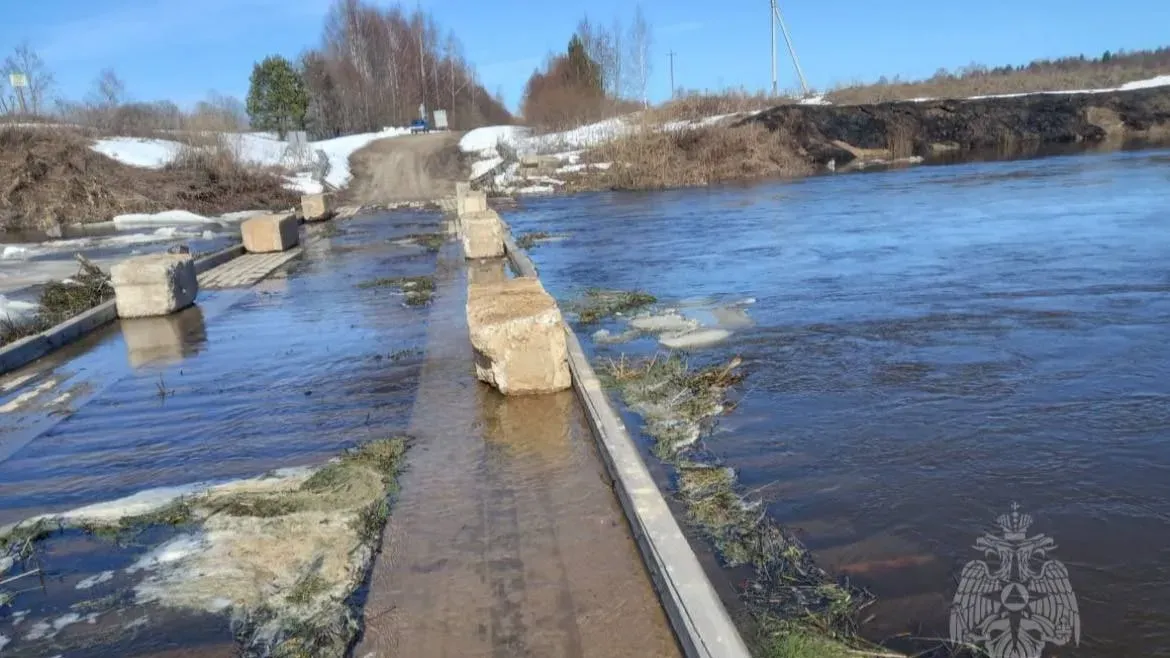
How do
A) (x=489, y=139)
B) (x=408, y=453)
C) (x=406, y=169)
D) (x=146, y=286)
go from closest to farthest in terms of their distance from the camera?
(x=408, y=453) < (x=146, y=286) < (x=406, y=169) < (x=489, y=139)

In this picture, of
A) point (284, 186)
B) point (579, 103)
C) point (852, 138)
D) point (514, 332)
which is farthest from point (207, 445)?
point (579, 103)

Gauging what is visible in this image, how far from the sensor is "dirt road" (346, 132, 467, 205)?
33.5 metres

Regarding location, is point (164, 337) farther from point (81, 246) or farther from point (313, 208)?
point (313, 208)

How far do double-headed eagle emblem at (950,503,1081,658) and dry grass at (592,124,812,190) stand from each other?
28.2m

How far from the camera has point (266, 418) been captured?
21.3ft

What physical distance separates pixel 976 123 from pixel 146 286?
1912 inches

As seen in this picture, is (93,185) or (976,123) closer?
(93,185)

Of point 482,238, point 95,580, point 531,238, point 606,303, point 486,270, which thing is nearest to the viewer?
point 95,580

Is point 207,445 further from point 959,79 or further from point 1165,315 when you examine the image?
point 959,79

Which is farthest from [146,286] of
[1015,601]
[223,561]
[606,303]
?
[1015,601]

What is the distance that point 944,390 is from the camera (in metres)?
6.62

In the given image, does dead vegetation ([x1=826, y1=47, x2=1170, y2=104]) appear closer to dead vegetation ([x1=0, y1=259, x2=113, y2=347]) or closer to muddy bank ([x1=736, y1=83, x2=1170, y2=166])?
muddy bank ([x1=736, y1=83, x2=1170, y2=166])

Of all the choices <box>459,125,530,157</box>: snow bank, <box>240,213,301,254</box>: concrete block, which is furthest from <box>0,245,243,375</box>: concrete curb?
<box>459,125,530,157</box>: snow bank

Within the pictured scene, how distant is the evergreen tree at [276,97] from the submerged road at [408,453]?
4487cm
